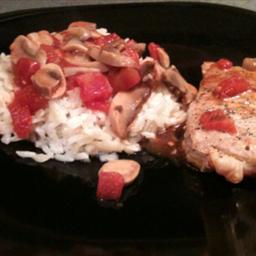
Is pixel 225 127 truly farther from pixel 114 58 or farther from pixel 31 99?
pixel 31 99

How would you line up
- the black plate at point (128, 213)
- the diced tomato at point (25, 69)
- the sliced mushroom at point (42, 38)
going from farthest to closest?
the sliced mushroom at point (42, 38)
the diced tomato at point (25, 69)
the black plate at point (128, 213)

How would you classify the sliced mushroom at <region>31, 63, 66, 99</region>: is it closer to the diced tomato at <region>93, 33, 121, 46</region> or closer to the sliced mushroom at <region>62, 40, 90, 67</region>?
the sliced mushroom at <region>62, 40, 90, 67</region>

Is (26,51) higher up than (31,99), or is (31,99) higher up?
(26,51)

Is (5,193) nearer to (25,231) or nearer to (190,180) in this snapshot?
(25,231)

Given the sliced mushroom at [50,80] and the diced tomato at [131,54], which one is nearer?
the sliced mushroom at [50,80]

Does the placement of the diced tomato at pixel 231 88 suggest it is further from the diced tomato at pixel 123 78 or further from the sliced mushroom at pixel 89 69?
the sliced mushroom at pixel 89 69

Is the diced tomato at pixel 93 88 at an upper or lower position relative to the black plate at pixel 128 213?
upper

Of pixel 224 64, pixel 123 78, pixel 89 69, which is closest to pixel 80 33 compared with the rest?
pixel 89 69

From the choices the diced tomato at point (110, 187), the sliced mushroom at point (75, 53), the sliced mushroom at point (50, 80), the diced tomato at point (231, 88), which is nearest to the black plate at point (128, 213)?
the diced tomato at point (110, 187)
